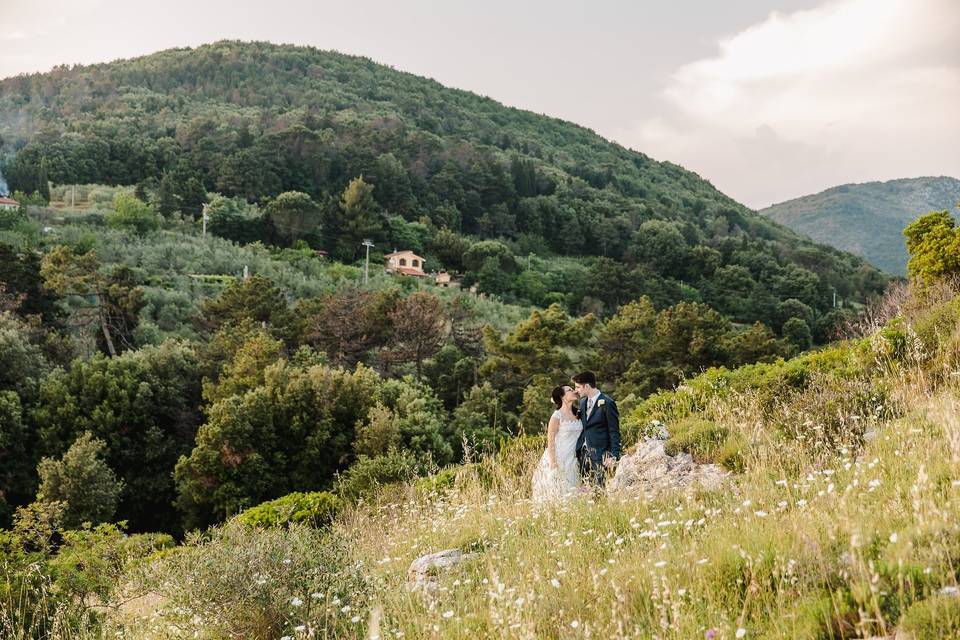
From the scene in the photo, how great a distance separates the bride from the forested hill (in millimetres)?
50952

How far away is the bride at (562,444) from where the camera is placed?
6656mm

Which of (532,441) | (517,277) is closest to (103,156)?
(517,277)

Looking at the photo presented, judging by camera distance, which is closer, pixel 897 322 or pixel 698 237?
pixel 897 322

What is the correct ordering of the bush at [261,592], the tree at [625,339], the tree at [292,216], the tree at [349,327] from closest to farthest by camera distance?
the bush at [261,592], the tree at [349,327], the tree at [625,339], the tree at [292,216]

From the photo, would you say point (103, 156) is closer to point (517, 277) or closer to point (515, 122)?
point (517, 277)

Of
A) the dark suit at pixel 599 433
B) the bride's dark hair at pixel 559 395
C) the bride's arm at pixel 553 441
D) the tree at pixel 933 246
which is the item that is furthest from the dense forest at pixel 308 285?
the tree at pixel 933 246

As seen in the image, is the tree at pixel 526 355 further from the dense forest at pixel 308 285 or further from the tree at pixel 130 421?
the tree at pixel 130 421

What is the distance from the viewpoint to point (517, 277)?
6238cm

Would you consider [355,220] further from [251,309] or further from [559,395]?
[559,395]

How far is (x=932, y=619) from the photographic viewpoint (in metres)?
2.20

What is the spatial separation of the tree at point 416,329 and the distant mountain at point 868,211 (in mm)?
137708

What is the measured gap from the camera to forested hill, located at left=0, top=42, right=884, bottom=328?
63375mm

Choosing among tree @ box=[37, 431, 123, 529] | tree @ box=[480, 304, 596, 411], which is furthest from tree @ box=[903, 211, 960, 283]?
tree @ box=[37, 431, 123, 529]

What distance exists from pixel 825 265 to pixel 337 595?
283 feet
